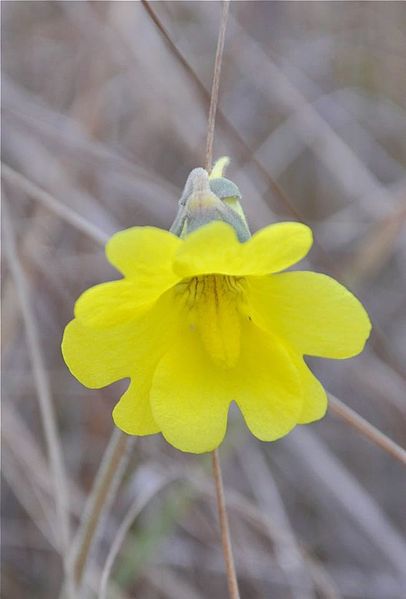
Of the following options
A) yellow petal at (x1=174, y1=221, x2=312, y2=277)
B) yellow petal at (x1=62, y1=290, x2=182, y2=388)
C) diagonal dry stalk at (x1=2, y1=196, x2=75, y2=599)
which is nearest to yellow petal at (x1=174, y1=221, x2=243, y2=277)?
yellow petal at (x1=174, y1=221, x2=312, y2=277)

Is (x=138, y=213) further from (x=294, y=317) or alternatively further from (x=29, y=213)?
(x=294, y=317)

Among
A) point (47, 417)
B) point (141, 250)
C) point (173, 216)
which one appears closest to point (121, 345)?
point (141, 250)

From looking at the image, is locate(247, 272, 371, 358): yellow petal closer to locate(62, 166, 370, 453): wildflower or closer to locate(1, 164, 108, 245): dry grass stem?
locate(62, 166, 370, 453): wildflower

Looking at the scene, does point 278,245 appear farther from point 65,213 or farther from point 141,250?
point 65,213

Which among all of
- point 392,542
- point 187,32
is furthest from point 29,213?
point 392,542

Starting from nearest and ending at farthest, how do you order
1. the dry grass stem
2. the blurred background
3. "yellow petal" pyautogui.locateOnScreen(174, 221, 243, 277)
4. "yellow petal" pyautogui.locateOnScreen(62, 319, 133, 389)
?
"yellow petal" pyautogui.locateOnScreen(174, 221, 243, 277) → "yellow petal" pyautogui.locateOnScreen(62, 319, 133, 389) → the dry grass stem → the blurred background

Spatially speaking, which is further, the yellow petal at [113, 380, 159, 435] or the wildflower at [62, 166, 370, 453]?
the yellow petal at [113, 380, 159, 435]

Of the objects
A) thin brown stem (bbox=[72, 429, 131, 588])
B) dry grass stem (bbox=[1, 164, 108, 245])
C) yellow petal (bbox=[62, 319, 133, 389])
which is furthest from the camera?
dry grass stem (bbox=[1, 164, 108, 245])
